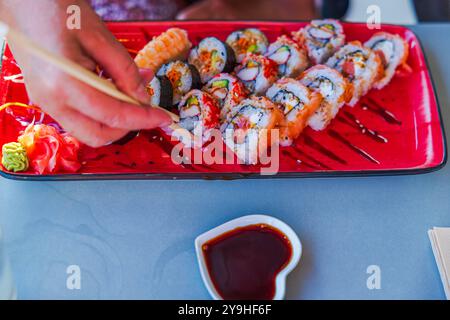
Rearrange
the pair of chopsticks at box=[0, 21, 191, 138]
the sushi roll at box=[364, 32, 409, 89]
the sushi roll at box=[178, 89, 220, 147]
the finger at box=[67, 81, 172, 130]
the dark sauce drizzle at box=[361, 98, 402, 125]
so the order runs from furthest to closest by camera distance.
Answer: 1. the sushi roll at box=[364, 32, 409, 89]
2. the dark sauce drizzle at box=[361, 98, 402, 125]
3. the sushi roll at box=[178, 89, 220, 147]
4. the finger at box=[67, 81, 172, 130]
5. the pair of chopsticks at box=[0, 21, 191, 138]

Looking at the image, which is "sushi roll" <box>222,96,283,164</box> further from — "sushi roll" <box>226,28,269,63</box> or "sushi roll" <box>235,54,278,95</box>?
"sushi roll" <box>226,28,269,63</box>

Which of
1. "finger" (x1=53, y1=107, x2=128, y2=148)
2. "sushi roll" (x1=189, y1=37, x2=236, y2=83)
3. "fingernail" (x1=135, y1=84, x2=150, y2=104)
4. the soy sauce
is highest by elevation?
"sushi roll" (x1=189, y1=37, x2=236, y2=83)

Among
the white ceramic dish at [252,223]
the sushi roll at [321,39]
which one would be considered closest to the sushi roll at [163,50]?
the sushi roll at [321,39]

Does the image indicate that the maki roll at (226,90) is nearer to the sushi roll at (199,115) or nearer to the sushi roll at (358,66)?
the sushi roll at (199,115)

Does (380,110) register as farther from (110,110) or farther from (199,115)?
(110,110)

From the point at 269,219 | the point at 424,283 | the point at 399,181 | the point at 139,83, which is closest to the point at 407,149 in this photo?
the point at 399,181

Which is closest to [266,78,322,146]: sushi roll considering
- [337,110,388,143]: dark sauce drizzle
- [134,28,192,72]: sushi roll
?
[337,110,388,143]: dark sauce drizzle

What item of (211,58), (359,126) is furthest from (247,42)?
(359,126)
